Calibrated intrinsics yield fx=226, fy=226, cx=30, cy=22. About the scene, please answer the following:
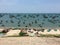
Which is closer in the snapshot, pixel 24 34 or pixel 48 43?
pixel 48 43

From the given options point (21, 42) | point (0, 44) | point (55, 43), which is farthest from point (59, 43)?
point (0, 44)

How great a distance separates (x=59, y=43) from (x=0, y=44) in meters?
3.61

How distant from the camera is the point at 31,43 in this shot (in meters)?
13.8

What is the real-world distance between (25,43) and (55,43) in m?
1.84

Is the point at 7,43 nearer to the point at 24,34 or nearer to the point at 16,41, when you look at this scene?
the point at 16,41

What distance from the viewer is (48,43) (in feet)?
45.4

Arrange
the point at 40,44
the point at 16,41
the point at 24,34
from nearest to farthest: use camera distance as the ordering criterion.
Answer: the point at 40,44
the point at 16,41
the point at 24,34

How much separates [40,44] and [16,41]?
5.88 ft

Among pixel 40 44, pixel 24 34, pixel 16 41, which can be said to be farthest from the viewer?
pixel 24 34

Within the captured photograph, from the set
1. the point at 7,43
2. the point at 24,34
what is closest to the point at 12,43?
the point at 7,43

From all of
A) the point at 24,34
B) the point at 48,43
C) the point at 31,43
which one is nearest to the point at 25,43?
the point at 31,43

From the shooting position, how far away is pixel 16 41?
47.4 feet

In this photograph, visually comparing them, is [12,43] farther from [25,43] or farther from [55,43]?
[55,43]

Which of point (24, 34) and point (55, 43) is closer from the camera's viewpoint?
point (55, 43)
